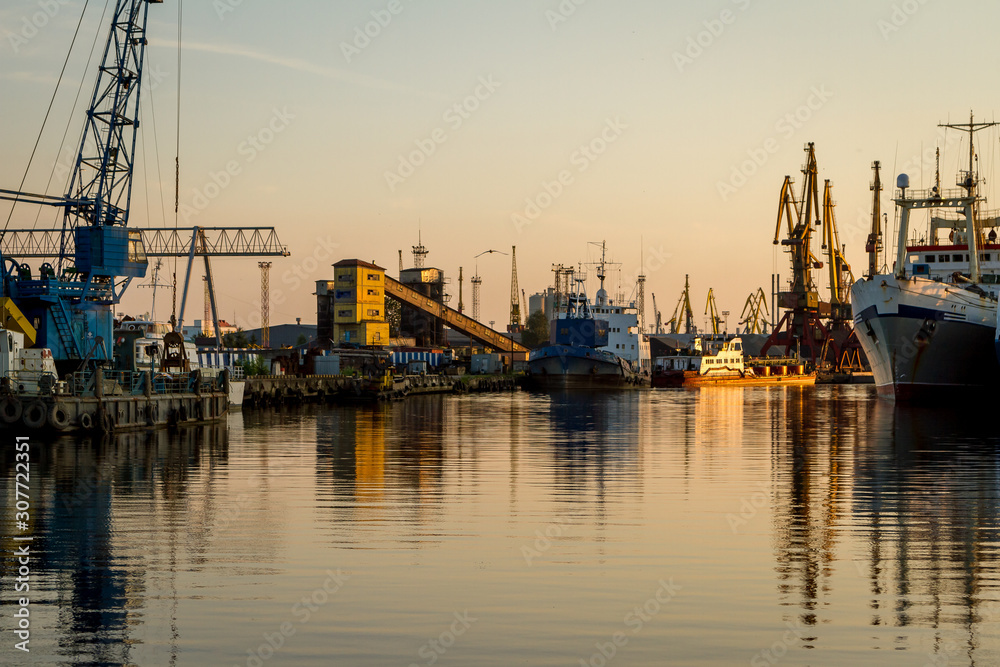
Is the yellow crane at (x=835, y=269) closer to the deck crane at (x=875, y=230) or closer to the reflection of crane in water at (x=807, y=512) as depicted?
the deck crane at (x=875, y=230)

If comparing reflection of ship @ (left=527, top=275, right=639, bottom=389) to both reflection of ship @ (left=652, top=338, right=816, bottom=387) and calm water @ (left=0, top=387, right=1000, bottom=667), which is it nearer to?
reflection of ship @ (left=652, top=338, right=816, bottom=387)

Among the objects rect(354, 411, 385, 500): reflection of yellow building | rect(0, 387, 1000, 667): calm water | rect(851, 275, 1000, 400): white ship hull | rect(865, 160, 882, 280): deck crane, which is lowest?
rect(354, 411, 385, 500): reflection of yellow building

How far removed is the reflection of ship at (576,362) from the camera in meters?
103

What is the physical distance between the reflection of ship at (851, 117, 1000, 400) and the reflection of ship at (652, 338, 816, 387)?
5551 centimetres

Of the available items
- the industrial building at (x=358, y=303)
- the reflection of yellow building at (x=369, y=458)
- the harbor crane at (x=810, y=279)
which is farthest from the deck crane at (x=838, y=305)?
the reflection of yellow building at (x=369, y=458)

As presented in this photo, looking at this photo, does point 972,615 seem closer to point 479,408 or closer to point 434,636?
point 434,636

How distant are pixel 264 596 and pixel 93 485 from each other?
1180 centimetres

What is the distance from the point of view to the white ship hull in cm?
5444

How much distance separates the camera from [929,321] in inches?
2143

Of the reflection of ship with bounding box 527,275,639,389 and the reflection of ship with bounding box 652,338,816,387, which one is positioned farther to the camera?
the reflection of ship with bounding box 652,338,816,387

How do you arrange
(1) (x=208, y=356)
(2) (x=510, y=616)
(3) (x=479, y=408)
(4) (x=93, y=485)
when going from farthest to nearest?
(1) (x=208, y=356)
(3) (x=479, y=408)
(4) (x=93, y=485)
(2) (x=510, y=616)

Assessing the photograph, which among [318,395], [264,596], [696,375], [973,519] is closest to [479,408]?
[318,395]

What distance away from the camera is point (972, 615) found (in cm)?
1151

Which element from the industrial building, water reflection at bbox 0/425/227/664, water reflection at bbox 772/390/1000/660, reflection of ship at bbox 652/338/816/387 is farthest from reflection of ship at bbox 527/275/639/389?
water reflection at bbox 0/425/227/664
